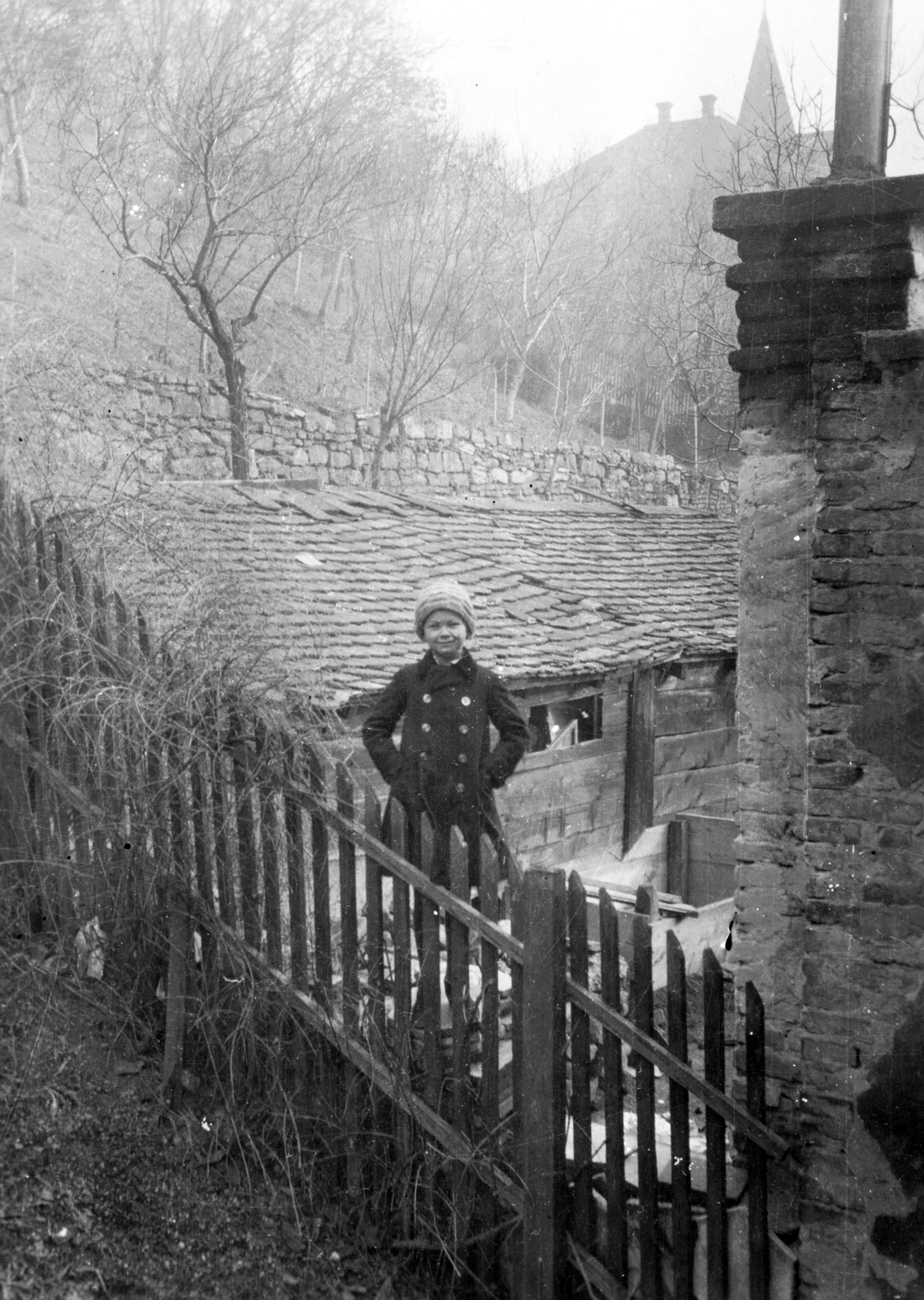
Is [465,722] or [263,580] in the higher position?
[263,580]

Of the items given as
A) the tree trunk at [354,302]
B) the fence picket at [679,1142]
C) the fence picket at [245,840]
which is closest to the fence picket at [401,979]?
the fence picket at [245,840]

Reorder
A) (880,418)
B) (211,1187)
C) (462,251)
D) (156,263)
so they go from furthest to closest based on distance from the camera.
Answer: (156,263)
(462,251)
(211,1187)
(880,418)

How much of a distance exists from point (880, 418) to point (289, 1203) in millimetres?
2826

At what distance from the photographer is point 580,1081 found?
275cm

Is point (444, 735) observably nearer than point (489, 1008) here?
No

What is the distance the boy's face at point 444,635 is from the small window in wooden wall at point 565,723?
2756 mm

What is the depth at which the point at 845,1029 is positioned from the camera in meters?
2.62

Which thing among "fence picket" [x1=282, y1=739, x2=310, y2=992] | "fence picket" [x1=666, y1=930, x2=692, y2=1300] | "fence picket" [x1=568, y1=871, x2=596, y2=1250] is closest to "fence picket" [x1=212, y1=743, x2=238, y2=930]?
"fence picket" [x1=282, y1=739, x2=310, y2=992]

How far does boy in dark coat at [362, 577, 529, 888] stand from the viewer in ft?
14.3

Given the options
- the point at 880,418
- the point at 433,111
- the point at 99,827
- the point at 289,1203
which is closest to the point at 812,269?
the point at 880,418

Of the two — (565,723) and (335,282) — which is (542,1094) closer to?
(565,723)

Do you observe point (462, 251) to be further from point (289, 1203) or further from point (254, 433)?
point (289, 1203)

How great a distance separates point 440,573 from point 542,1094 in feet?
14.1

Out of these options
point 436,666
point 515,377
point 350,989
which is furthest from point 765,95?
point 350,989
